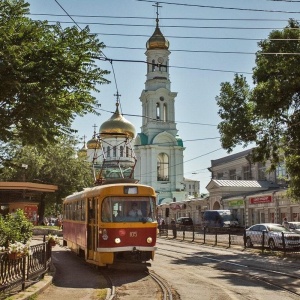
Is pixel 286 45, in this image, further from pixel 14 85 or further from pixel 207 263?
pixel 14 85

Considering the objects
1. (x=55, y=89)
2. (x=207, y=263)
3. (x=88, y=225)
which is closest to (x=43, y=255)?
(x=88, y=225)

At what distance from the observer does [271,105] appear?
23.4 m

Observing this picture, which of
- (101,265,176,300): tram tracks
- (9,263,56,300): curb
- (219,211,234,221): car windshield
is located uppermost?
(219,211,234,221): car windshield

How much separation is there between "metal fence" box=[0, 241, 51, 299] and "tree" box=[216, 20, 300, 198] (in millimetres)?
13681

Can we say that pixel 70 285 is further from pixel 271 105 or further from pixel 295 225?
pixel 295 225

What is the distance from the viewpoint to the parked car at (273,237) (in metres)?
25.6

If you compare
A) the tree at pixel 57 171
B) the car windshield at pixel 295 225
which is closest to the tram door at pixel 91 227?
the car windshield at pixel 295 225

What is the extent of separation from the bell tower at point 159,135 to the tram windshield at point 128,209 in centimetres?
6051

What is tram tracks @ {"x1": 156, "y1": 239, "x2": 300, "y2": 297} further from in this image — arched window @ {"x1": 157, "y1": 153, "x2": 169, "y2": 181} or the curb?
arched window @ {"x1": 157, "y1": 153, "x2": 169, "y2": 181}

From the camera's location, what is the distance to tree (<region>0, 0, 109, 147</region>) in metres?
11.1

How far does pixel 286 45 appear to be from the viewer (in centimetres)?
2345

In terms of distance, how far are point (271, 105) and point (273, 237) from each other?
7.63 metres

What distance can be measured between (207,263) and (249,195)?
1186 inches

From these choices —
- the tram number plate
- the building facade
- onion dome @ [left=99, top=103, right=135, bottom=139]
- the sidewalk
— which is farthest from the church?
the tram number plate
